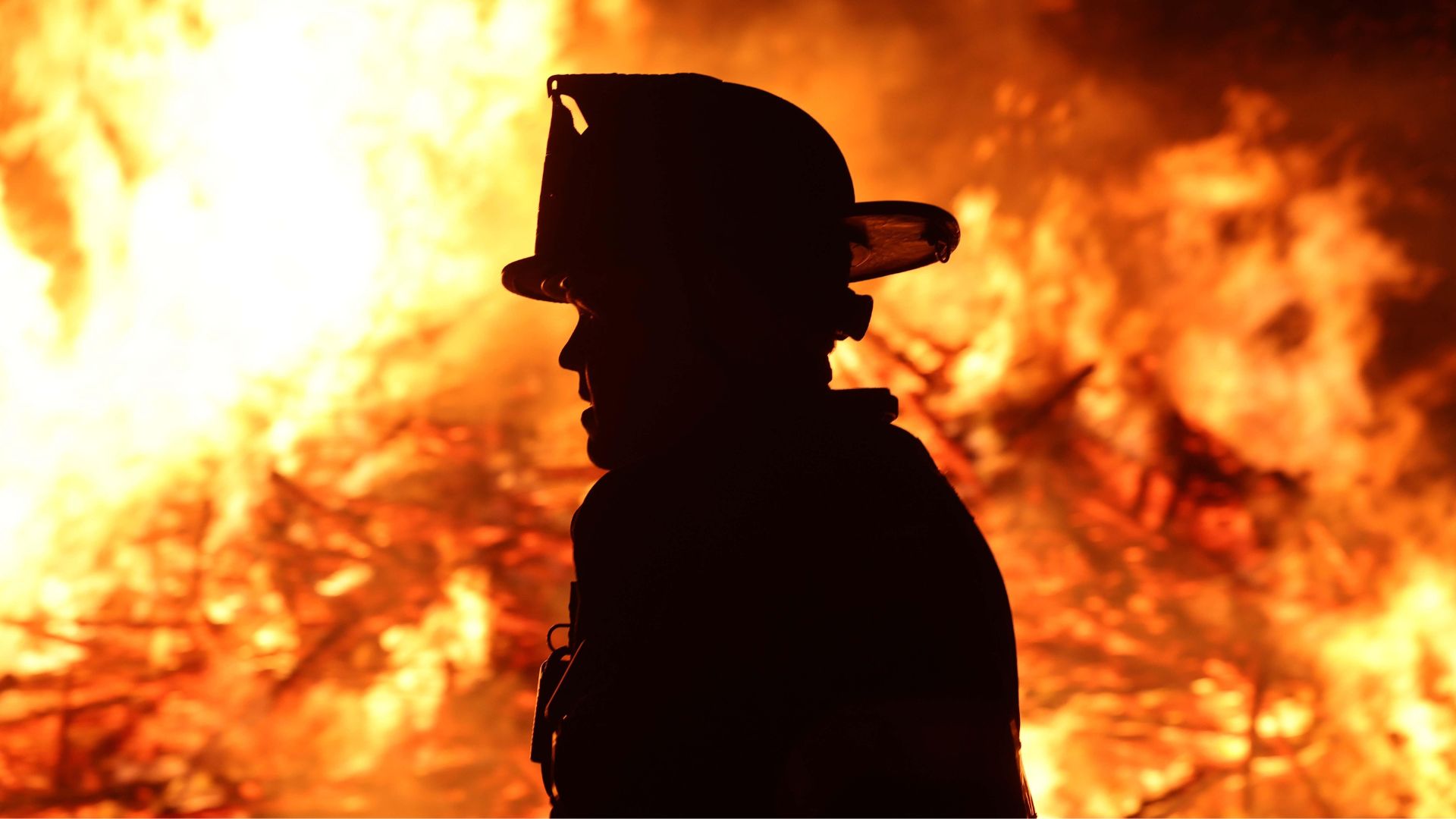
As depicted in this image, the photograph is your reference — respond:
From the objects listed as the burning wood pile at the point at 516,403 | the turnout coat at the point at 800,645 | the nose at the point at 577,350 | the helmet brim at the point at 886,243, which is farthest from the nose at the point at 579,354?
the burning wood pile at the point at 516,403

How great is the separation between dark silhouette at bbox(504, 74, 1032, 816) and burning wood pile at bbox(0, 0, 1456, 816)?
1.83 metres

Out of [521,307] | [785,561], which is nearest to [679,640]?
[785,561]

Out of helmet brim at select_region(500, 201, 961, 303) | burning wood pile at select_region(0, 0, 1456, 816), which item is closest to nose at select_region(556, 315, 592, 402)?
helmet brim at select_region(500, 201, 961, 303)

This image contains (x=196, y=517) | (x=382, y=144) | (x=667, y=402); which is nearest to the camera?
(x=667, y=402)

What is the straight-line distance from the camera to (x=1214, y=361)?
10.6 feet

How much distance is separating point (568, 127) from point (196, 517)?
2.13 meters

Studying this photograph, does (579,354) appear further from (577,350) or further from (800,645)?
(800,645)

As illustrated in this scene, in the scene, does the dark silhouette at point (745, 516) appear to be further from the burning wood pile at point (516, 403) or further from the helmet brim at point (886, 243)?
the burning wood pile at point (516, 403)

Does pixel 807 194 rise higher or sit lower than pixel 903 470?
higher

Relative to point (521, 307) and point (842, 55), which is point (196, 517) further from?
point (842, 55)

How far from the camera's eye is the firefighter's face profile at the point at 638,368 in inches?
52.9

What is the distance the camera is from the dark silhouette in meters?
0.96

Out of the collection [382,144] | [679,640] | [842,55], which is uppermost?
[842,55]

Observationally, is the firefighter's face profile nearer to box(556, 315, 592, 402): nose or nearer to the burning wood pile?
box(556, 315, 592, 402): nose
